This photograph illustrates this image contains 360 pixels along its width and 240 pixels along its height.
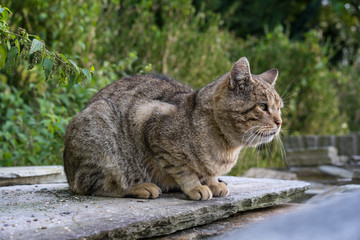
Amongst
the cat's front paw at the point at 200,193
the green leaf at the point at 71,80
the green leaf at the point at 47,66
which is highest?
the green leaf at the point at 47,66

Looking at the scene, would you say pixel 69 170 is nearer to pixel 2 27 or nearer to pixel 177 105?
pixel 177 105

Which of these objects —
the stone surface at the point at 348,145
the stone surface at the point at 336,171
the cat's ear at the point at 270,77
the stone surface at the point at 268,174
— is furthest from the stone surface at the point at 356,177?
the cat's ear at the point at 270,77

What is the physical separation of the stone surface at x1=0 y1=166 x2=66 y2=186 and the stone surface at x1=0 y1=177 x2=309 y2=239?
1.31 feet

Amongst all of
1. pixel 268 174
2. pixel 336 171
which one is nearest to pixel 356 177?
pixel 336 171

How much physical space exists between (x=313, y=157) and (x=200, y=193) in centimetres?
430

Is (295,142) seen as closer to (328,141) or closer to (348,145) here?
(328,141)

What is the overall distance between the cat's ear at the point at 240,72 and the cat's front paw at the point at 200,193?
75 centimetres

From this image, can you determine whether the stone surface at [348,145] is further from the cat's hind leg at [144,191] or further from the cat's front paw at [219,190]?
the cat's hind leg at [144,191]

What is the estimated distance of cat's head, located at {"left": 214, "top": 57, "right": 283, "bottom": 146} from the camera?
115 inches

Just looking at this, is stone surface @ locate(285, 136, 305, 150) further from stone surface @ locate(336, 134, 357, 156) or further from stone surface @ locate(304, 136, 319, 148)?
stone surface @ locate(336, 134, 357, 156)

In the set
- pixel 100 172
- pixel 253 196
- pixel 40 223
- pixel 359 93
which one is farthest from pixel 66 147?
pixel 359 93

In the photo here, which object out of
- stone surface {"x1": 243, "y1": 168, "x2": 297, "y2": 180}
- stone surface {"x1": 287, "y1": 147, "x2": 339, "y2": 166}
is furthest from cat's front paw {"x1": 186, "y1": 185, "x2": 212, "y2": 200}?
stone surface {"x1": 287, "y1": 147, "x2": 339, "y2": 166}

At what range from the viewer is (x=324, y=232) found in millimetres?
1196

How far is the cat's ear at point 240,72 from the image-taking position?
2.94 metres
